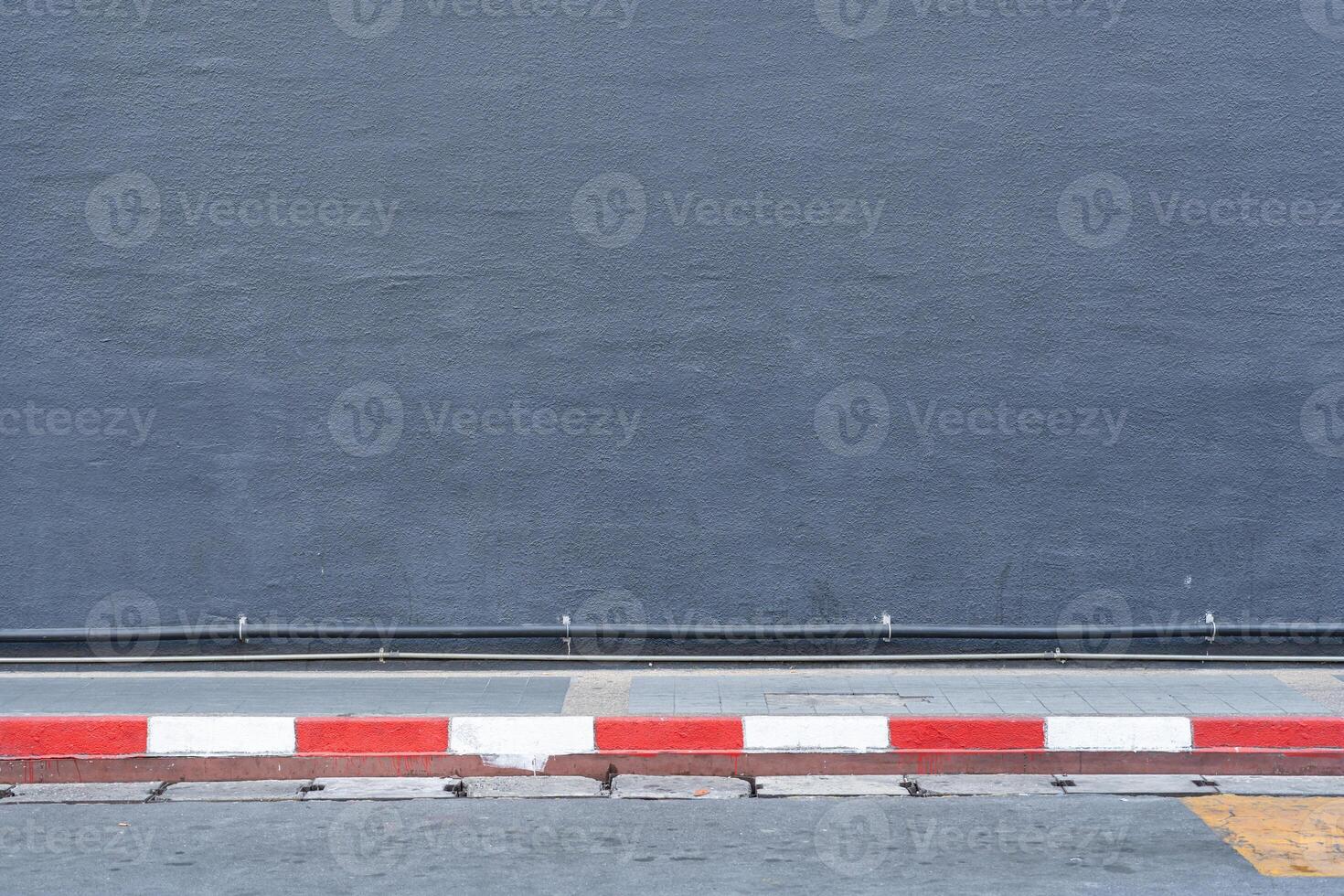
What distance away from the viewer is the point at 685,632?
9781 mm

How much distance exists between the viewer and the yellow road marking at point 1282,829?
19.5 ft

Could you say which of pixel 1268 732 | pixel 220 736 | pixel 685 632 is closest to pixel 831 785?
pixel 1268 732

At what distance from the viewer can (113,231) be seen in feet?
32.0

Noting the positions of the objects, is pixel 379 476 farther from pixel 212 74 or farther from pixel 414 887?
pixel 414 887

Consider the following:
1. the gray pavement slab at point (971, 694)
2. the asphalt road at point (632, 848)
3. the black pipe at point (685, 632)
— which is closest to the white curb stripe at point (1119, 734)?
the gray pavement slab at point (971, 694)

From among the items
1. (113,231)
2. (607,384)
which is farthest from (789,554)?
(113,231)

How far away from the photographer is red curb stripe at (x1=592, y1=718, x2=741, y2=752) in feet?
25.3

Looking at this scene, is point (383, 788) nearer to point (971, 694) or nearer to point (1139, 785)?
point (971, 694)

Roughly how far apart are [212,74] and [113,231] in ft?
4.19

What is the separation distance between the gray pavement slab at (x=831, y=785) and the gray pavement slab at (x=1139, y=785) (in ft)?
2.88

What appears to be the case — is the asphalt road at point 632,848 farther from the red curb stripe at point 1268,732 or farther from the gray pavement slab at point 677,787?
the red curb stripe at point 1268,732

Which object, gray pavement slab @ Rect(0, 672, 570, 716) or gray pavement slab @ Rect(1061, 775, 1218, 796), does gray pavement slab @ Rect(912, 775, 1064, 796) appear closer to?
gray pavement slab @ Rect(1061, 775, 1218, 796)

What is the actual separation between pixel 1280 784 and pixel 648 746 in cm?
330

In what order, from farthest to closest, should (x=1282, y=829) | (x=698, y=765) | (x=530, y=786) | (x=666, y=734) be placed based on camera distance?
(x=666, y=734) < (x=698, y=765) < (x=530, y=786) < (x=1282, y=829)
